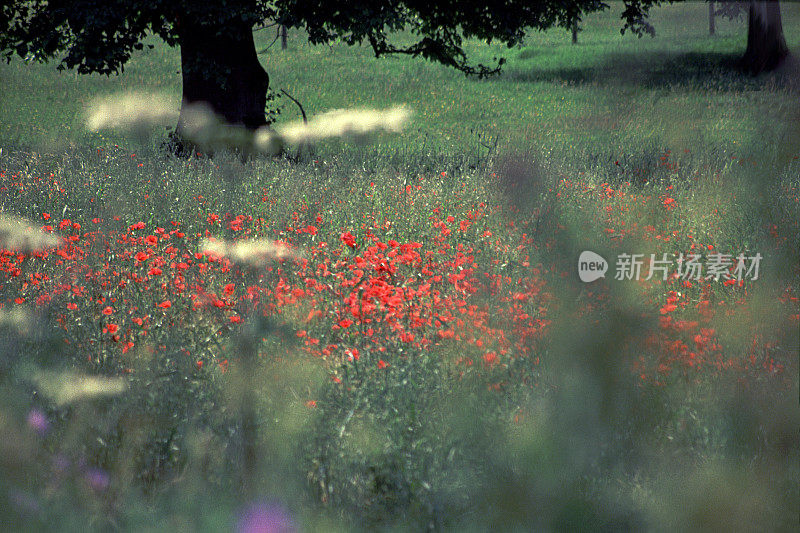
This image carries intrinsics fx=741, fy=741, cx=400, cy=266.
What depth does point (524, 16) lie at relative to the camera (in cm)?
978

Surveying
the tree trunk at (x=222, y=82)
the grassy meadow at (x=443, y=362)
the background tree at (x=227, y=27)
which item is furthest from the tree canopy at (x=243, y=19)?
the grassy meadow at (x=443, y=362)

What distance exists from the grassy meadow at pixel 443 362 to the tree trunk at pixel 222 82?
440cm

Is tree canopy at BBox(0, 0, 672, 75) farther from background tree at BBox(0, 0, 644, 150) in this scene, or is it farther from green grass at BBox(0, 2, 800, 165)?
green grass at BBox(0, 2, 800, 165)

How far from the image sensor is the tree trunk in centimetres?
956

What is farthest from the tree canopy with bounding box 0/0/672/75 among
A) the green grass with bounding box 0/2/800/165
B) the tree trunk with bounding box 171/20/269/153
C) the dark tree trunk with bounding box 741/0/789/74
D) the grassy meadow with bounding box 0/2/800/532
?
the dark tree trunk with bounding box 741/0/789/74

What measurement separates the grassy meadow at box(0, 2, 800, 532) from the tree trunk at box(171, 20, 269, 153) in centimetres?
440

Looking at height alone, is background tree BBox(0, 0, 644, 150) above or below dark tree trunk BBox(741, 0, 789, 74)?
below

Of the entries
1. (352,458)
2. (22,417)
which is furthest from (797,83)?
(22,417)

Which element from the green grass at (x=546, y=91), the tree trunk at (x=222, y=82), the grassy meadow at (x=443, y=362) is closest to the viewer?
the green grass at (x=546, y=91)

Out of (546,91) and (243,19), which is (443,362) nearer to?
(243,19)

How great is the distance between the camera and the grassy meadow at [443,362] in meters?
2.38

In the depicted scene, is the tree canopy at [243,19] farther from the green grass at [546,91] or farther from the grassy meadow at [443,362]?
the grassy meadow at [443,362]

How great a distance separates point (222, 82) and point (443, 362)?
721cm

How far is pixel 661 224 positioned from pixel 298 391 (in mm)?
3156
